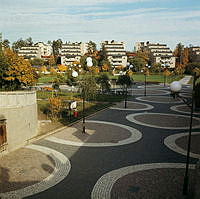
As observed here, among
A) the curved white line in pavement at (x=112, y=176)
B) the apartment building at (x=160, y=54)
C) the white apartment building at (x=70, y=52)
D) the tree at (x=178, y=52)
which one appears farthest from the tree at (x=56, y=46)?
the curved white line in pavement at (x=112, y=176)

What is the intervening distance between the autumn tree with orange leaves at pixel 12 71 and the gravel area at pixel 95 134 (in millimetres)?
4655

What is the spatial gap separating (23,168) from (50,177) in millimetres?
1691

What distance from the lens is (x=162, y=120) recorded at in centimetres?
1894

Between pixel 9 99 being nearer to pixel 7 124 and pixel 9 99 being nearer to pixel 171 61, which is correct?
pixel 7 124

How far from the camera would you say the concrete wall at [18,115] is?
11.8 m

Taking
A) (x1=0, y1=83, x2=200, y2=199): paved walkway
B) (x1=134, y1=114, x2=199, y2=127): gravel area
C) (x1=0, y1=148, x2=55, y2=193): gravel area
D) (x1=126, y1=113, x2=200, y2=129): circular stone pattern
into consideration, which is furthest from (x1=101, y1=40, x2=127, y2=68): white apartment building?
(x1=0, y1=148, x2=55, y2=193): gravel area

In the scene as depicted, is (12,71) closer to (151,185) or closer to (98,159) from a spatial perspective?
(98,159)

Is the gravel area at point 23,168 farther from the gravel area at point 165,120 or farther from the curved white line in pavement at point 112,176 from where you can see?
the gravel area at point 165,120

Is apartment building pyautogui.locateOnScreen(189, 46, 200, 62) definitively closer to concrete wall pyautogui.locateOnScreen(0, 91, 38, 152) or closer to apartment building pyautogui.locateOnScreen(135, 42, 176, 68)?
apartment building pyautogui.locateOnScreen(135, 42, 176, 68)

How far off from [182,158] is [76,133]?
7.68 meters

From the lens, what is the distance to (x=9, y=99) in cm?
1192

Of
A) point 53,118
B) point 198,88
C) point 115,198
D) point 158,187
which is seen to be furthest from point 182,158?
point 198,88

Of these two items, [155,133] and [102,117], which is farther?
[102,117]

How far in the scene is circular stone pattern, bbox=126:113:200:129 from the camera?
17.2 metres
